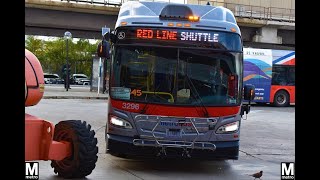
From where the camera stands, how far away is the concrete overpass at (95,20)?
3497cm

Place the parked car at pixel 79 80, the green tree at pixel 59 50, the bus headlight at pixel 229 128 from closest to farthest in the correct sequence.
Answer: the bus headlight at pixel 229 128
the parked car at pixel 79 80
the green tree at pixel 59 50

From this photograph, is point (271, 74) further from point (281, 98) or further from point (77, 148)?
point (77, 148)

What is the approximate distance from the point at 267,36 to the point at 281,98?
12856 millimetres

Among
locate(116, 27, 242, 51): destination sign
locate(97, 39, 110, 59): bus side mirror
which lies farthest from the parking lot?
locate(116, 27, 242, 51): destination sign

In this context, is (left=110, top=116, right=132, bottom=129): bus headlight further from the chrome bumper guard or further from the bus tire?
the bus tire

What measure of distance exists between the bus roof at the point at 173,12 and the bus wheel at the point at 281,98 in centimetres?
2031

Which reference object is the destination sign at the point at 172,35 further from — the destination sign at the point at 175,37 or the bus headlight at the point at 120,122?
the bus headlight at the point at 120,122

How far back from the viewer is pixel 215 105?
8445 millimetres

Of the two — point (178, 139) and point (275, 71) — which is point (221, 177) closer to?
point (178, 139)

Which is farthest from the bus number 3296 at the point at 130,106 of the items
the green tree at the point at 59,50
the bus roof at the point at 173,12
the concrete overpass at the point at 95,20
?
the green tree at the point at 59,50

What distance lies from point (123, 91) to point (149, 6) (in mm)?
1790

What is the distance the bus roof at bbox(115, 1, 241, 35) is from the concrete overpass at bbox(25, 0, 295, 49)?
2624cm

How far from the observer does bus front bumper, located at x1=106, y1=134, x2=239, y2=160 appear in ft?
26.8
